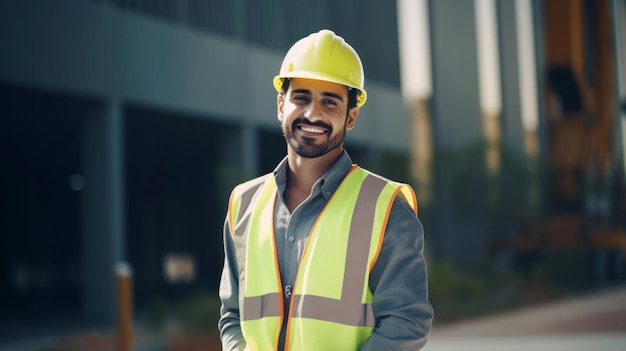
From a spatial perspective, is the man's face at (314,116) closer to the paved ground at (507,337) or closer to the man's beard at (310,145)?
the man's beard at (310,145)

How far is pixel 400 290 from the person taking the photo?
241 cm

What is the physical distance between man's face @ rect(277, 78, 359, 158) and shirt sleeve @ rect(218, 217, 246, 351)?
0.42m

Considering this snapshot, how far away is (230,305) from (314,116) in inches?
25.7

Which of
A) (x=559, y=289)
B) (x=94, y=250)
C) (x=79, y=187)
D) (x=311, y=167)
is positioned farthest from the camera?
(x=79, y=187)

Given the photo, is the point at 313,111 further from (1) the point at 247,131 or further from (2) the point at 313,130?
(1) the point at 247,131

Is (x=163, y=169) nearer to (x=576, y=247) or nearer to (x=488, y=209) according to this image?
(x=488, y=209)

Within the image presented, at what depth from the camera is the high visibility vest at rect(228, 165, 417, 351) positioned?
8.07 ft

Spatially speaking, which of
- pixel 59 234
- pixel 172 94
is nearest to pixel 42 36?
pixel 172 94

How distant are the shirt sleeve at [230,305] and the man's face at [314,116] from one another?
1.39ft

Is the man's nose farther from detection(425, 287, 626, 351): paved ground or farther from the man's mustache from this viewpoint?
detection(425, 287, 626, 351): paved ground

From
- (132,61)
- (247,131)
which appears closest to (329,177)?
(132,61)

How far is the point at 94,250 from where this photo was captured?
1717 cm

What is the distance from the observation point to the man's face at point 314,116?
102 inches

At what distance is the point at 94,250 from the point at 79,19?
4.43m
